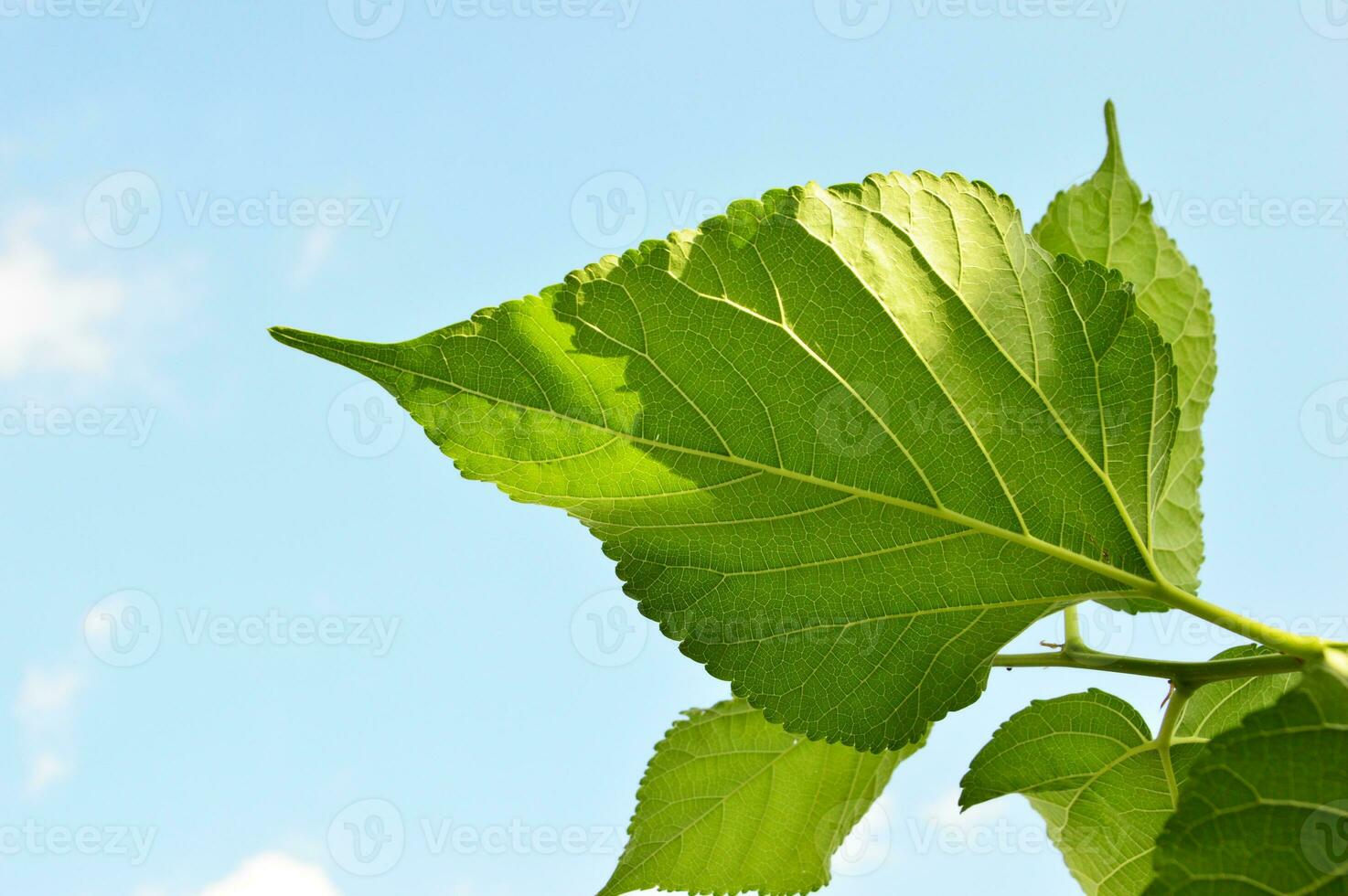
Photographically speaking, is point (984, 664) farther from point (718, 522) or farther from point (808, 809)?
point (808, 809)

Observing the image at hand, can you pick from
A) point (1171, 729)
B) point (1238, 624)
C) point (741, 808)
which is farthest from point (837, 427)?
point (741, 808)

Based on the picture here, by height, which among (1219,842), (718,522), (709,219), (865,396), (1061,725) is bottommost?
(1219,842)

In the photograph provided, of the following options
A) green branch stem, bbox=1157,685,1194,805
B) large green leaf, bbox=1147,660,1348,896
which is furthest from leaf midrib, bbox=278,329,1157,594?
large green leaf, bbox=1147,660,1348,896

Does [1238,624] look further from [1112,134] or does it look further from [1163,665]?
[1112,134]

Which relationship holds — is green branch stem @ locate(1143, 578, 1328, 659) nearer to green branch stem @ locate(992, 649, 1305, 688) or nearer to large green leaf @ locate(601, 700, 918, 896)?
green branch stem @ locate(992, 649, 1305, 688)

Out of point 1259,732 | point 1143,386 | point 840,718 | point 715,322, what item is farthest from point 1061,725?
point 715,322

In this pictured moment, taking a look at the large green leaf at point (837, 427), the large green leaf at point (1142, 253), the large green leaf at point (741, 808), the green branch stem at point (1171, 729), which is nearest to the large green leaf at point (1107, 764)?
the green branch stem at point (1171, 729)
